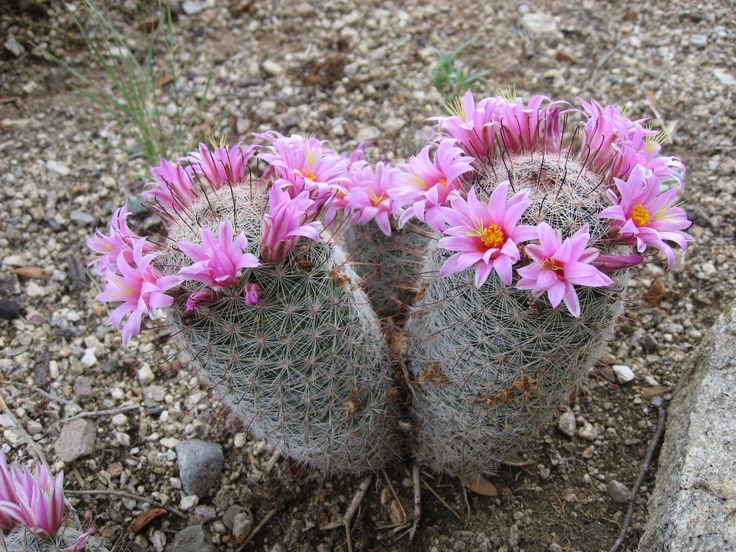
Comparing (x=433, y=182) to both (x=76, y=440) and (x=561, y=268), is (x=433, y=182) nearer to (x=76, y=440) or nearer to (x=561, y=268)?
(x=561, y=268)

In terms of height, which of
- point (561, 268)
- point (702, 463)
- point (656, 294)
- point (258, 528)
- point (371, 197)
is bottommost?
point (258, 528)

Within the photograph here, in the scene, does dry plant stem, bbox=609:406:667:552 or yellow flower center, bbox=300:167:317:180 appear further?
dry plant stem, bbox=609:406:667:552

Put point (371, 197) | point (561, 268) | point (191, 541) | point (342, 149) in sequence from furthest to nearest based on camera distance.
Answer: point (342, 149), point (191, 541), point (371, 197), point (561, 268)

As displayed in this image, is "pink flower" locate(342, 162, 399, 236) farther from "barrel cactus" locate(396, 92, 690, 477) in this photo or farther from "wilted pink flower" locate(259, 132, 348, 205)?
"barrel cactus" locate(396, 92, 690, 477)

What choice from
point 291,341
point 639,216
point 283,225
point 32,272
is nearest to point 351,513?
point 291,341

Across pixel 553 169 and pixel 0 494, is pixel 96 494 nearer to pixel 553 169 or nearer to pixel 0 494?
pixel 0 494

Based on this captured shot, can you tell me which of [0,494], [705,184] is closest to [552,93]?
[705,184]

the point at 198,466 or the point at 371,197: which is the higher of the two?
the point at 371,197

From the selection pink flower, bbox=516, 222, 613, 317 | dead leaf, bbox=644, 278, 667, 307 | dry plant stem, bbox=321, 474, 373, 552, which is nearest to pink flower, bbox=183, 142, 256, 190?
pink flower, bbox=516, 222, 613, 317
